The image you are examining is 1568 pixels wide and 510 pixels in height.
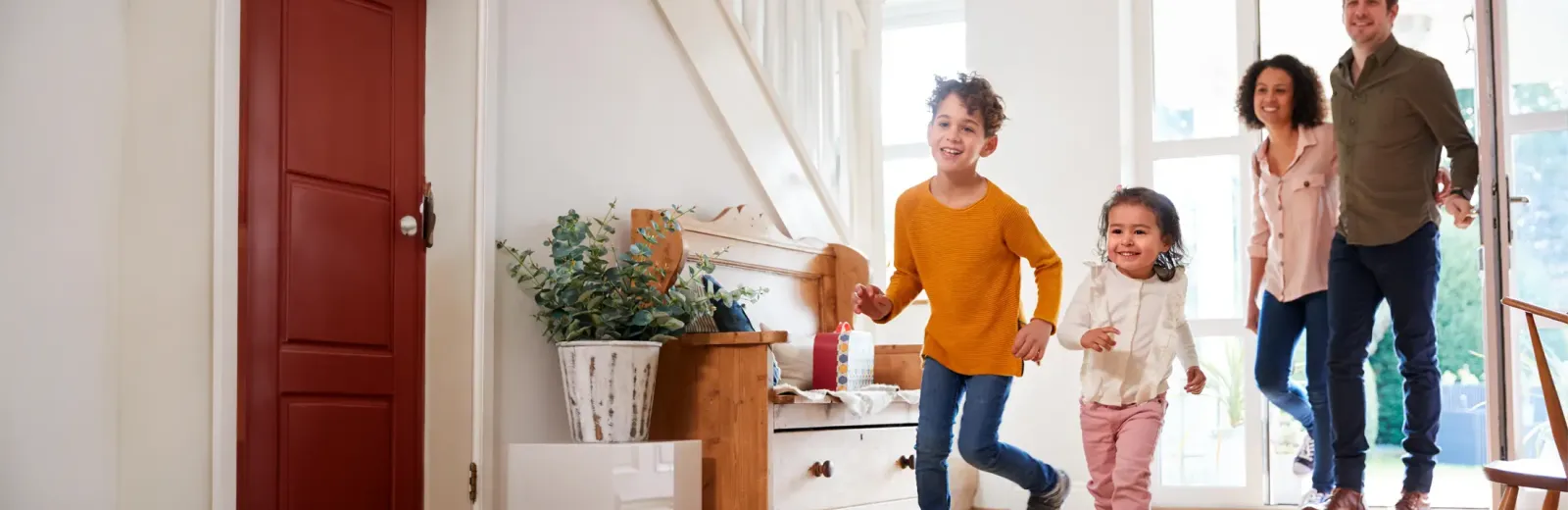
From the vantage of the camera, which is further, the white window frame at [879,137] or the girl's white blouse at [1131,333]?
the white window frame at [879,137]

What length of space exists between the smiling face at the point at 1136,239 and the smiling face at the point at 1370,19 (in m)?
0.74

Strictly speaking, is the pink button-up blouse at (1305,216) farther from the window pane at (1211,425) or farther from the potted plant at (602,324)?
the potted plant at (602,324)

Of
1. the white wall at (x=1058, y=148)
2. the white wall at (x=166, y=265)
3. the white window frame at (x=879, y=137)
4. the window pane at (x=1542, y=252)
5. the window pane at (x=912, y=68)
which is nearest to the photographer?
the white wall at (x=166, y=265)

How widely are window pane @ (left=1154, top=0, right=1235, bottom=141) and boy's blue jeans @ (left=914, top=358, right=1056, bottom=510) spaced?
7.11 ft

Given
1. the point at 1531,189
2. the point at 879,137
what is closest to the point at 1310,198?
the point at 1531,189

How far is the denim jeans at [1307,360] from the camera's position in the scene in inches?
126

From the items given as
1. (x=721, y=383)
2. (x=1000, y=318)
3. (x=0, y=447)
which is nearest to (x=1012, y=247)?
(x=1000, y=318)

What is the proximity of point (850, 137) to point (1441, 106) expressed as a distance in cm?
238

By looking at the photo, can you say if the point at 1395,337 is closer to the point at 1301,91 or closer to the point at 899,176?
the point at 1301,91

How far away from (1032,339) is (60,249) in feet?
6.34

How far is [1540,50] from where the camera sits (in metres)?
3.67

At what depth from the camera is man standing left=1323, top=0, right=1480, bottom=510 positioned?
2932 mm

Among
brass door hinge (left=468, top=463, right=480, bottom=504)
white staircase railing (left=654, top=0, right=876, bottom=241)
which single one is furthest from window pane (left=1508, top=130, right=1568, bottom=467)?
brass door hinge (left=468, top=463, right=480, bottom=504)

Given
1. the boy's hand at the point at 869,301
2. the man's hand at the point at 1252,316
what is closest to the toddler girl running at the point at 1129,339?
the boy's hand at the point at 869,301
